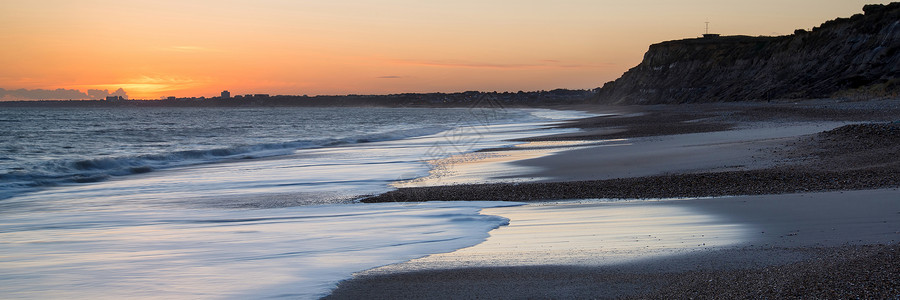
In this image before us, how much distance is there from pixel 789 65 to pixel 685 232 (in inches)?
2525

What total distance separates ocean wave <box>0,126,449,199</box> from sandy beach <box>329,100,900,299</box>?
27.2 ft

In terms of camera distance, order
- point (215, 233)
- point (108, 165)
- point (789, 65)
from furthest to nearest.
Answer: point (789, 65) < point (108, 165) < point (215, 233)

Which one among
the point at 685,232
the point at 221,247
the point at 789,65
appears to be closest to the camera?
the point at 685,232

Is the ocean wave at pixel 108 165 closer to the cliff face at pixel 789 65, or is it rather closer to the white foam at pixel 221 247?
the white foam at pixel 221 247

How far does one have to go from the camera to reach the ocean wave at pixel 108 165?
1482cm

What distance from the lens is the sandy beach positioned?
14.2ft

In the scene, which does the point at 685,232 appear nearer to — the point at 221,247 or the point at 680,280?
the point at 680,280

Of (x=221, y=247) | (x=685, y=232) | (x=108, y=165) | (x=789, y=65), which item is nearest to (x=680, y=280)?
(x=685, y=232)

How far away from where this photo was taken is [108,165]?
19.2 metres

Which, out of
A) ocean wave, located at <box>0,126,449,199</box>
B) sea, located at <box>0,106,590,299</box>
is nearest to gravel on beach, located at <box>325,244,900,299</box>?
sea, located at <box>0,106,590,299</box>

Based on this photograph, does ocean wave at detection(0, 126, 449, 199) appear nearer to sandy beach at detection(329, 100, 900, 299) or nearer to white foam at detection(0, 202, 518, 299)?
white foam at detection(0, 202, 518, 299)

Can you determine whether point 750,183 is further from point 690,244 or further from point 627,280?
point 627,280

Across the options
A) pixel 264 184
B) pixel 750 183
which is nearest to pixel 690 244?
pixel 750 183

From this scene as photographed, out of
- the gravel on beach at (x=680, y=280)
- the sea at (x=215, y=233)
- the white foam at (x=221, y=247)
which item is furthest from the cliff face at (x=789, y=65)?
the gravel on beach at (x=680, y=280)
